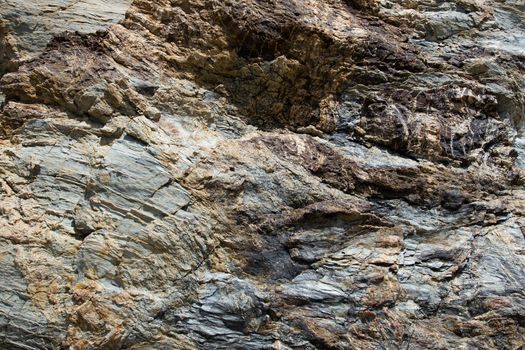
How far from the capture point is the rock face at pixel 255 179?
9.24 meters

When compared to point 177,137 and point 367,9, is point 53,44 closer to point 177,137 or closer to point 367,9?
point 177,137

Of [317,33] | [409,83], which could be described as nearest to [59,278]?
[317,33]

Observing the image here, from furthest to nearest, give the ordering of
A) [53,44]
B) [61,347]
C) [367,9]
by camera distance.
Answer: [367,9] → [53,44] → [61,347]

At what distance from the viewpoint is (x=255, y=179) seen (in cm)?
1052

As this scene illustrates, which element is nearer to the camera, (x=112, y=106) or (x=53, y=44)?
(x=112, y=106)

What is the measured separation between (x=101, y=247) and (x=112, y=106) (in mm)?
2706

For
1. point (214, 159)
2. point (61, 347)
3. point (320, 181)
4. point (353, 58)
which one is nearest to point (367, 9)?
point (353, 58)

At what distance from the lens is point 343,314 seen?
9.68 meters

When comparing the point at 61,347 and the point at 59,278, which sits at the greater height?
the point at 59,278

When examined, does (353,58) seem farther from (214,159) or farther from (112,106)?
(112,106)

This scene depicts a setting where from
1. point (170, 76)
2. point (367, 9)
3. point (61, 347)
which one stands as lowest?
point (61, 347)

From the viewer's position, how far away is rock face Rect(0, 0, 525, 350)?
9242mm

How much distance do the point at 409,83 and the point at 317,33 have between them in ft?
7.61

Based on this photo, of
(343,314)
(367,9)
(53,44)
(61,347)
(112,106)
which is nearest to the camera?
(61,347)
